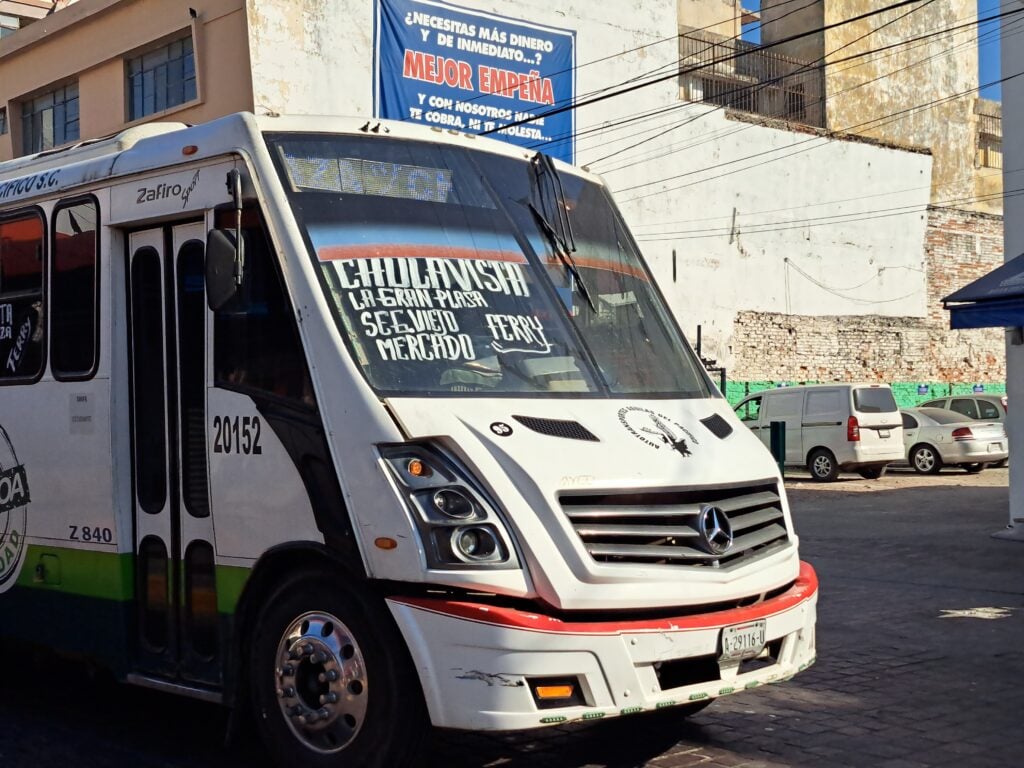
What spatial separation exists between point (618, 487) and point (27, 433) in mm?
3575

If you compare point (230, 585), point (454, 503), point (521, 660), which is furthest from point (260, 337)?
point (521, 660)

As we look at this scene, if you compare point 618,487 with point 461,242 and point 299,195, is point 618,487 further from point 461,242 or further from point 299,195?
point 299,195

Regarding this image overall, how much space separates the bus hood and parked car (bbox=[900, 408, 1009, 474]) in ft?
71.7

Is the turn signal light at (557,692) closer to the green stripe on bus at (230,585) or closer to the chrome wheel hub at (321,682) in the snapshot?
the chrome wheel hub at (321,682)

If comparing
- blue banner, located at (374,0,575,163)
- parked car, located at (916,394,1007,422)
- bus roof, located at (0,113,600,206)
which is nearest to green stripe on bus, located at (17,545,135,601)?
bus roof, located at (0,113,600,206)

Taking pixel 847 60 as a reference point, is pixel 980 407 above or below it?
below

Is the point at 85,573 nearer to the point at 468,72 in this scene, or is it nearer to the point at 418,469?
the point at 418,469

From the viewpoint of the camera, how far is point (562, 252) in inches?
258

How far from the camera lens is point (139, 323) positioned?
668 centimetres

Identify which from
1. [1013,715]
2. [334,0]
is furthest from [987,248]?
[1013,715]

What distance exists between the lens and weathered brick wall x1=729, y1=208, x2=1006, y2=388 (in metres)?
36.1

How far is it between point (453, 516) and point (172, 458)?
1.83 meters

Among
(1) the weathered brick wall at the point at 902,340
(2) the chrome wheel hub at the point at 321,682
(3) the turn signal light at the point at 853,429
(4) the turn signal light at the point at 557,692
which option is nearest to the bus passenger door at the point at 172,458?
(2) the chrome wheel hub at the point at 321,682

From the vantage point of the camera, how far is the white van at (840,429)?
Answer: 2559 centimetres
